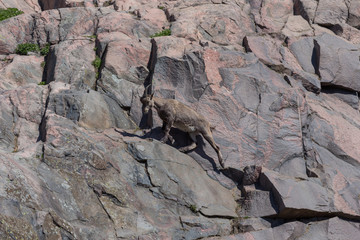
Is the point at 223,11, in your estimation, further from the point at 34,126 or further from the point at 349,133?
the point at 34,126

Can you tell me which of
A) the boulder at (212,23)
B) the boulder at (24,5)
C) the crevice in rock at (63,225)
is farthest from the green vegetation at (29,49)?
the crevice in rock at (63,225)

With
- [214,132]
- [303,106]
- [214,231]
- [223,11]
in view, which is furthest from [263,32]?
[214,231]

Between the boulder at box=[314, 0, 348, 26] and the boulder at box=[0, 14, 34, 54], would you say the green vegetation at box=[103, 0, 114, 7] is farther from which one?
the boulder at box=[314, 0, 348, 26]

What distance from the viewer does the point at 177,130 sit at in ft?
58.0

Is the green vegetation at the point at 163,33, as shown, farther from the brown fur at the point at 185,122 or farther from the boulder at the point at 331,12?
the boulder at the point at 331,12

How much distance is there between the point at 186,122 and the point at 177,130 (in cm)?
80

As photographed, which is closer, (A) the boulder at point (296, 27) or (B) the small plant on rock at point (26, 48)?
(B) the small plant on rock at point (26, 48)

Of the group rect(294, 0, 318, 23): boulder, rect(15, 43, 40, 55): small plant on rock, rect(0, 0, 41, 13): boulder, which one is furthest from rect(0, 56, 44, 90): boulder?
rect(294, 0, 318, 23): boulder

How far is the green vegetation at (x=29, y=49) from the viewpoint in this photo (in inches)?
886

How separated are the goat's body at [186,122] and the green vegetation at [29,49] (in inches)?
332

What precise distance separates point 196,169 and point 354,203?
5.65 meters

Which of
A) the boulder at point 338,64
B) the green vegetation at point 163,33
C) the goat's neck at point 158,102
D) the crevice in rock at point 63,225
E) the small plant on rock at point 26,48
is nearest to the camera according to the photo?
the crevice in rock at point 63,225

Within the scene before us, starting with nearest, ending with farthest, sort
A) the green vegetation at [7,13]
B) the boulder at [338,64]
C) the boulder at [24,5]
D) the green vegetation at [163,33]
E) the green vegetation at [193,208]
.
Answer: the green vegetation at [193,208], the boulder at [338,64], the green vegetation at [163,33], the green vegetation at [7,13], the boulder at [24,5]

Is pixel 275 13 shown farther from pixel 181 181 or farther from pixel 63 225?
pixel 63 225
